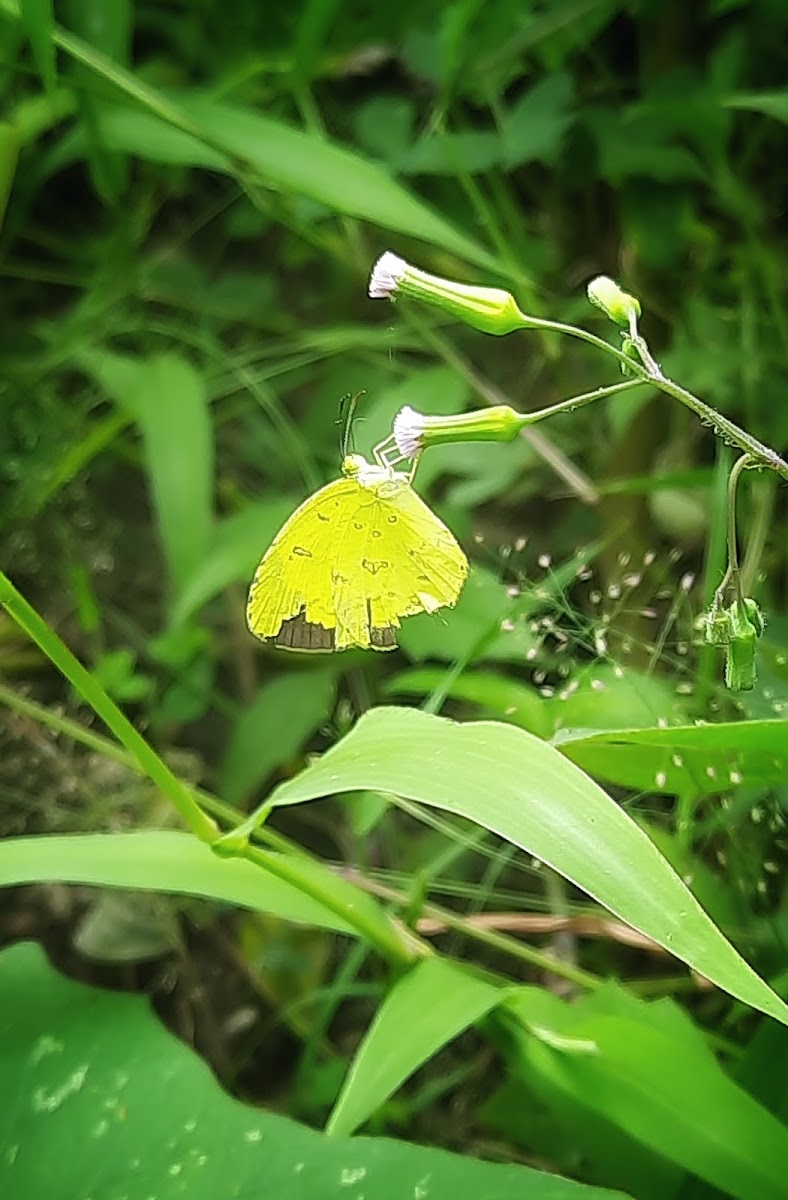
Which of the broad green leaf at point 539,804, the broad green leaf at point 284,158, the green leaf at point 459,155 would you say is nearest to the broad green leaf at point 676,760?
the broad green leaf at point 539,804

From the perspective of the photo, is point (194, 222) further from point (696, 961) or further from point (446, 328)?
point (696, 961)

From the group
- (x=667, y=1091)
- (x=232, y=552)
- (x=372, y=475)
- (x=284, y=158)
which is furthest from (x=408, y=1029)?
(x=284, y=158)

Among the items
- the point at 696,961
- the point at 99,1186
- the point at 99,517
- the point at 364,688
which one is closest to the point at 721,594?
the point at 696,961

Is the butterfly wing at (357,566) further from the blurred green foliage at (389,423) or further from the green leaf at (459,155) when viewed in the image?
the green leaf at (459,155)

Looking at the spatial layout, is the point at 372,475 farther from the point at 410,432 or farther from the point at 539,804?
Answer: the point at 539,804

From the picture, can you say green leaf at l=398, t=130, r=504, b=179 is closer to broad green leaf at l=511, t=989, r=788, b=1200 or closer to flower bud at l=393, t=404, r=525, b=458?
flower bud at l=393, t=404, r=525, b=458

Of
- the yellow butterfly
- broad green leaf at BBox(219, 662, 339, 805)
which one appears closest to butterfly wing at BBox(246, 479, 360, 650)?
the yellow butterfly
